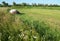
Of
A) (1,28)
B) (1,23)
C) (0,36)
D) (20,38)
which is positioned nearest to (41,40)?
(20,38)

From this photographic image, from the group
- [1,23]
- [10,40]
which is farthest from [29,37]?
[1,23]

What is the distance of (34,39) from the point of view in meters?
5.50

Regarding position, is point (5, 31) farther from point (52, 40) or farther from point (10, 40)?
point (52, 40)

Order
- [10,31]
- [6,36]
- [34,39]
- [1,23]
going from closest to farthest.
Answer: [34,39] → [6,36] → [10,31] → [1,23]

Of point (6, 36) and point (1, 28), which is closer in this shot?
point (6, 36)

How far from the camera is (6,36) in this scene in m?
6.01

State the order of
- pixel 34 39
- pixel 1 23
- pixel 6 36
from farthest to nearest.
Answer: pixel 1 23, pixel 6 36, pixel 34 39

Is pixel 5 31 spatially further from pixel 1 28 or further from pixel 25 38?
pixel 25 38

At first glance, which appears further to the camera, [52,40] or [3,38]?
[52,40]

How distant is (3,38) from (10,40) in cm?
40

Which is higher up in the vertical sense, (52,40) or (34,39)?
(34,39)

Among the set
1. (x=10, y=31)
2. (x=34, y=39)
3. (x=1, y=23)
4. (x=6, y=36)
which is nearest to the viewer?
(x=34, y=39)

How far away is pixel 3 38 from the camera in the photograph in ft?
19.1

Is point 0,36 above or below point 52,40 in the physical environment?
above
